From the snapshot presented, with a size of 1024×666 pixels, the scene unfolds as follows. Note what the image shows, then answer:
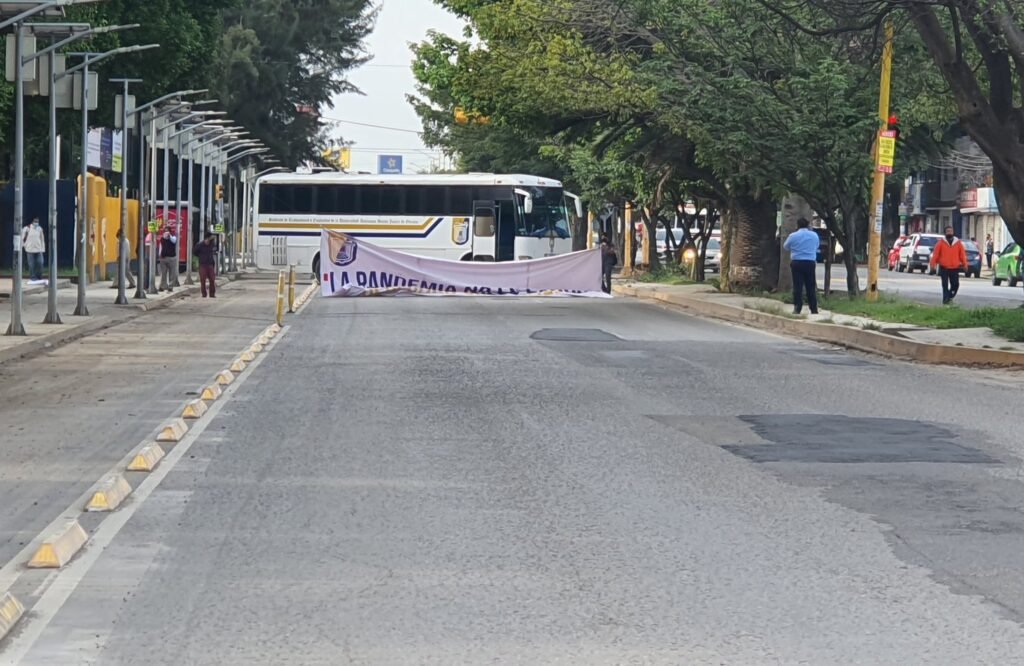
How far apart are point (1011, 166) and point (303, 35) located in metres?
56.8

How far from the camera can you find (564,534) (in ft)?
30.1

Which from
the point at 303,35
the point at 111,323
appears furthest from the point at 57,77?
the point at 303,35

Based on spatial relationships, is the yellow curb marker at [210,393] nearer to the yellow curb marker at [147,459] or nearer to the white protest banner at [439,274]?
the yellow curb marker at [147,459]

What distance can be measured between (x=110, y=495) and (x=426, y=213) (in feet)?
156

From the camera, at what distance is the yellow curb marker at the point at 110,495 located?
9.82 meters

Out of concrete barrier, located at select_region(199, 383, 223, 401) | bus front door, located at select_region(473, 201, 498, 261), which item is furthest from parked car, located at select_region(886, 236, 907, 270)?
concrete barrier, located at select_region(199, 383, 223, 401)

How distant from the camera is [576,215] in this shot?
58969 mm

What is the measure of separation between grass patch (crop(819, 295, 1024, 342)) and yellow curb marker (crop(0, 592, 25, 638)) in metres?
18.5

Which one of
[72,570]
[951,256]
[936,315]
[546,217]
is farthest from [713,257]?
[72,570]

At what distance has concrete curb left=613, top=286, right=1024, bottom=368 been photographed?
21.8 meters

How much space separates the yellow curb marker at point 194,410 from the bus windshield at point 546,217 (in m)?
41.6

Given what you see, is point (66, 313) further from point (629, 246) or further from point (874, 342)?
point (629, 246)

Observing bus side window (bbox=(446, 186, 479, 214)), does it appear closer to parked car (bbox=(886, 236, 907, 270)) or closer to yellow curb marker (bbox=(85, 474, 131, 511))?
parked car (bbox=(886, 236, 907, 270))

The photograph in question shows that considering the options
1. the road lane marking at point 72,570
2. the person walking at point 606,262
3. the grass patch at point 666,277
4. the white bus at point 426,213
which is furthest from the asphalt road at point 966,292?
the road lane marking at point 72,570
